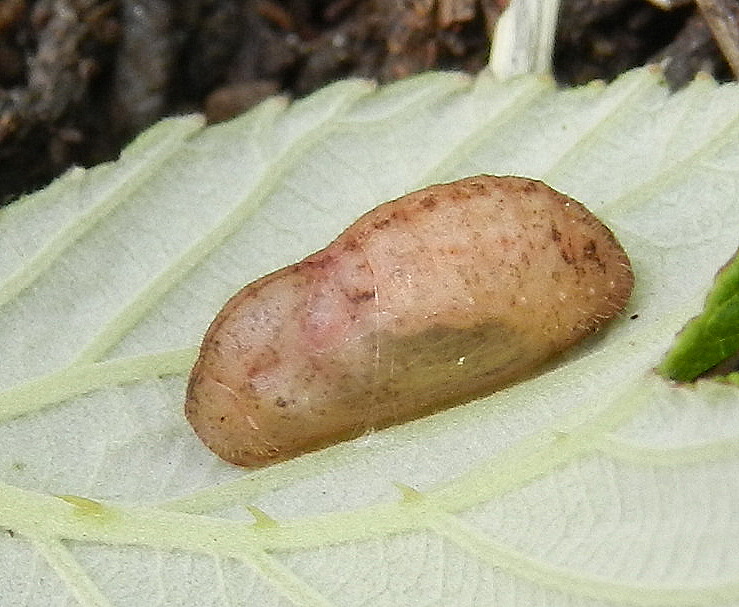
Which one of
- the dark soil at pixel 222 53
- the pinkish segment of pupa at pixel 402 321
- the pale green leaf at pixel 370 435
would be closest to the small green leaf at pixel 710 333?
the pale green leaf at pixel 370 435

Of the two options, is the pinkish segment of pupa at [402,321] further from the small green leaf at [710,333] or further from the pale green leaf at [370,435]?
the small green leaf at [710,333]

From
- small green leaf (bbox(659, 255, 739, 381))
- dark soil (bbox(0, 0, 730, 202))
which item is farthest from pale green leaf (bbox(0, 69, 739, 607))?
dark soil (bbox(0, 0, 730, 202))

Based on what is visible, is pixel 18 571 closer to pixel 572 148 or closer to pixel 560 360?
pixel 560 360

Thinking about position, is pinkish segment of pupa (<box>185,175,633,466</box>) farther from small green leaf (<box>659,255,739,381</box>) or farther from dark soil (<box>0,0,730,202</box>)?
dark soil (<box>0,0,730,202</box>)

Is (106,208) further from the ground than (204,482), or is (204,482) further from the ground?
(106,208)

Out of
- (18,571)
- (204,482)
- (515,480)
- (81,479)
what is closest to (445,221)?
(515,480)
